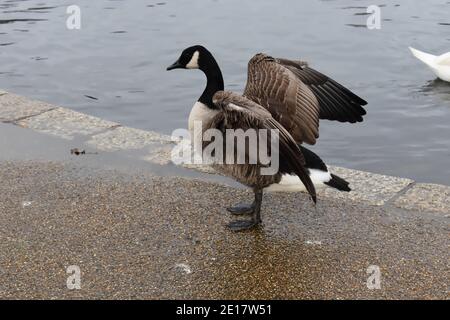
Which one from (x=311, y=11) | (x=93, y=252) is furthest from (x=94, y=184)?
(x=311, y=11)

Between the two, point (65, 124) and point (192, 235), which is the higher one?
point (65, 124)

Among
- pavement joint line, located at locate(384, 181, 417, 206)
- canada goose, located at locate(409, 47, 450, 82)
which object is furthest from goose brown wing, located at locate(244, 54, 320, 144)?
canada goose, located at locate(409, 47, 450, 82)

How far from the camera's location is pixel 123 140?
286 inches

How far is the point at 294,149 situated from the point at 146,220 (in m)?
1.45

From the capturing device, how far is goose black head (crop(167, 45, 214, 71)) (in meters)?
5.63

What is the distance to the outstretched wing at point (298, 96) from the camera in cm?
535

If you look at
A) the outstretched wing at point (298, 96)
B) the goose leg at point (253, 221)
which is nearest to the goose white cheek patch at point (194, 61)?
the outstretched wing at point (298, 96)

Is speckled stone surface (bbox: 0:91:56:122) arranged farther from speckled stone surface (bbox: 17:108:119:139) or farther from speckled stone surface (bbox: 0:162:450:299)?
speckled stone surface (bbox: 0:162:450:299)

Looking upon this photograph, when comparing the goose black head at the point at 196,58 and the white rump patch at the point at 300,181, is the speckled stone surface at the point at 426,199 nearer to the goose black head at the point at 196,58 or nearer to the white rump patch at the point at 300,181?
the white rump patch at the point at 300,181

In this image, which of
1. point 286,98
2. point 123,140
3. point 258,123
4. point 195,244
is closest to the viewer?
point 258,123

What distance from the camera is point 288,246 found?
5125 millimetres

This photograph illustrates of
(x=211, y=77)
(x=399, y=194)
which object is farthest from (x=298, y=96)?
(x=399, y=194)

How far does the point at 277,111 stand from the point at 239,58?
23.9 feet

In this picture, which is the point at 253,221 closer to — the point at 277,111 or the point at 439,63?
the point at 277,111
